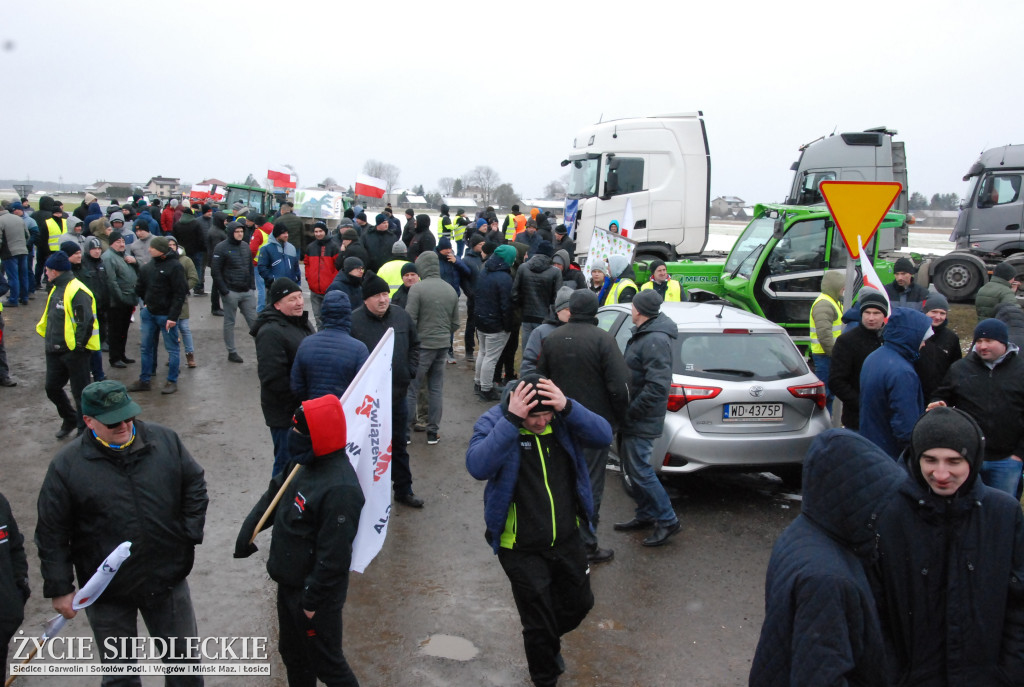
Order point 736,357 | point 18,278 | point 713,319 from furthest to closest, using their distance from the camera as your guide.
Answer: point 18,278 → point 713,319 → point 736,357

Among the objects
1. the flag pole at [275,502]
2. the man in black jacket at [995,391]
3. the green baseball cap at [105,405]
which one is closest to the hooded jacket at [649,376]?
the man in black jacket at [995,391]

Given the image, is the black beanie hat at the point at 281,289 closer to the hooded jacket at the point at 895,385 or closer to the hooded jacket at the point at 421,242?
the hooded jacket at the point at 895,385

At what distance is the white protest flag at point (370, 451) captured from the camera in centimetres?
378

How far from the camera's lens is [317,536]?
356cm

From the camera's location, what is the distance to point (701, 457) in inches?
254

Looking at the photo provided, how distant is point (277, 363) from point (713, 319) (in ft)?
12.3

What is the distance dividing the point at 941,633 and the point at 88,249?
1025cm

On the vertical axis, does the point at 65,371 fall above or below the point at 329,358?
below

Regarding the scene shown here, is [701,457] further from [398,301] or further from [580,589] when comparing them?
[398,301]

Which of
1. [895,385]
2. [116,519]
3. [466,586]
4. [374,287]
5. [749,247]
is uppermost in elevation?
[749,247]

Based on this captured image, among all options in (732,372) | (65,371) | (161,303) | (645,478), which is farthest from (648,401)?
(161,303)

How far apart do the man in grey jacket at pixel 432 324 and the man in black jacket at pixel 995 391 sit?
14.9 feet

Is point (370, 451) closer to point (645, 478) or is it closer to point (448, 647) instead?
point (448, 647)

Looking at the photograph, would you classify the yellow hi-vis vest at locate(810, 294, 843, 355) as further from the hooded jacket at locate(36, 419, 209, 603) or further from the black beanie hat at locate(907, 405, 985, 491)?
the hooded jacket at locate(36, 419, 209, 603)
